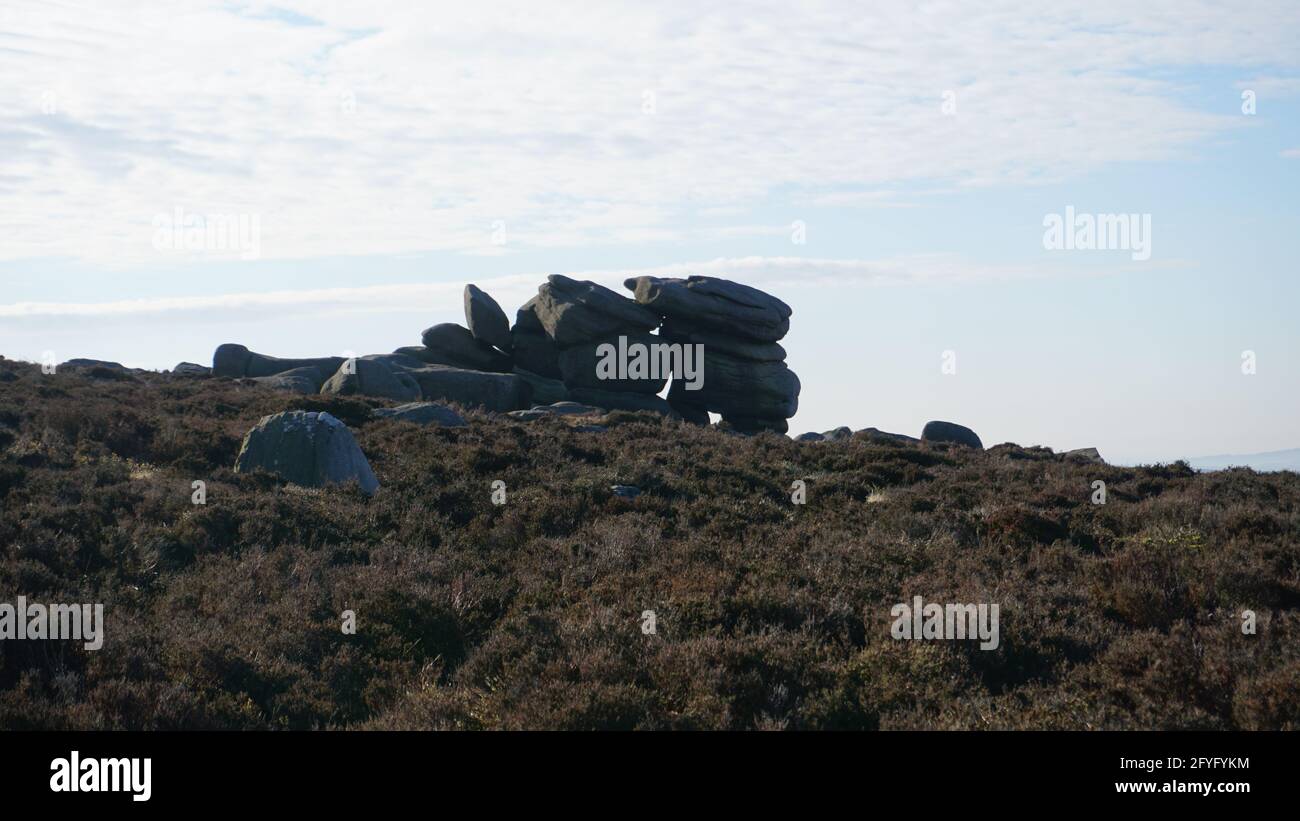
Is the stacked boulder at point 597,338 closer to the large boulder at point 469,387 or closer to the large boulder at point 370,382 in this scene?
the large boulder at point 469,387

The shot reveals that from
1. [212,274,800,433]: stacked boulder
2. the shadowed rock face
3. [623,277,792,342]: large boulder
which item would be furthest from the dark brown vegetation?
[623,277,792,342]: large boulder

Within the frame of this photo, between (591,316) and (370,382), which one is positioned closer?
(370,382)

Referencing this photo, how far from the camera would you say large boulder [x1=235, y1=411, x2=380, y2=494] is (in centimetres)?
1853

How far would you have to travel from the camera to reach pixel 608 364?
46438 millimetres

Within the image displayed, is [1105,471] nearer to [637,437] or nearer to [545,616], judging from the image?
[637,437]

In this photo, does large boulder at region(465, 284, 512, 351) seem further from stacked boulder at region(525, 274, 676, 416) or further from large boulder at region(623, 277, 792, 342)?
large boulder at region(623, 277, 792, 342)

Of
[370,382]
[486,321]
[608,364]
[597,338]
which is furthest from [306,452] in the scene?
[486,321]

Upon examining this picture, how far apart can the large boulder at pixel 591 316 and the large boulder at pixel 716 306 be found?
1002mm

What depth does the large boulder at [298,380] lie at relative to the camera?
39938 millimetres

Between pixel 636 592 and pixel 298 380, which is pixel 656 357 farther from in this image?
pixel 636 592

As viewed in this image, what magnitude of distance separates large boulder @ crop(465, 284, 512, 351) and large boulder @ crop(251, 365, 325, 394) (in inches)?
339

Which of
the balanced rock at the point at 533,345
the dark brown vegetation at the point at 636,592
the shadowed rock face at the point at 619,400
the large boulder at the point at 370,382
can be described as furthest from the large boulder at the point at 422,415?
the balanced rock at the point at 533,345

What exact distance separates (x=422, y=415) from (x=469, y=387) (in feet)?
56.6
